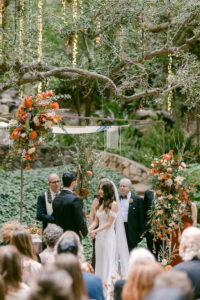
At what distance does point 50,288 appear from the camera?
185cm

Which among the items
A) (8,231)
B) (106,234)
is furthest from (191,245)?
(106,234)

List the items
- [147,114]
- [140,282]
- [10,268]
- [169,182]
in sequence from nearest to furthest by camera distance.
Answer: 1. [140,282]
2. [10,268]
3. [169,182]
4. [147,114]

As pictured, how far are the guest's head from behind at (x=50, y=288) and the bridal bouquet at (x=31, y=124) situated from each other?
316 centimetres

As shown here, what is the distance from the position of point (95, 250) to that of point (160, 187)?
1.27 metres

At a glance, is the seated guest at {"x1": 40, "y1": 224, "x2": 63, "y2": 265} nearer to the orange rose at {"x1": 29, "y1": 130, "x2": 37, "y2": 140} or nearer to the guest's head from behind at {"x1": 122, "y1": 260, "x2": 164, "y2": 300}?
the orange rose at {"x1": 29, "y1": 130, "x2": 37, "y2": 140}

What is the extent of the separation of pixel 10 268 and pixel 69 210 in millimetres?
2269

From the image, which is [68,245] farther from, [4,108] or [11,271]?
[4,108]

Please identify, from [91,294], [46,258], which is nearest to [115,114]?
[46,258]

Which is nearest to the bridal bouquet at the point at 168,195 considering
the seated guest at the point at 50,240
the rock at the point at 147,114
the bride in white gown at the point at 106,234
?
the bride in white gown at the point at 106,234

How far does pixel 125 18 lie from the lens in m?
8.16

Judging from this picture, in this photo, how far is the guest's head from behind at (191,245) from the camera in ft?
10.1

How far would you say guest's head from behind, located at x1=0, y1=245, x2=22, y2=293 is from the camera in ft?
8.59

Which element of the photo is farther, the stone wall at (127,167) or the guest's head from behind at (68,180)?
the stone wall at (127,167)

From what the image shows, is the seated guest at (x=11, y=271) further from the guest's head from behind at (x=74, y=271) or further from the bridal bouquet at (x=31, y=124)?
the bridal bouquet at (x=31, y=124)
